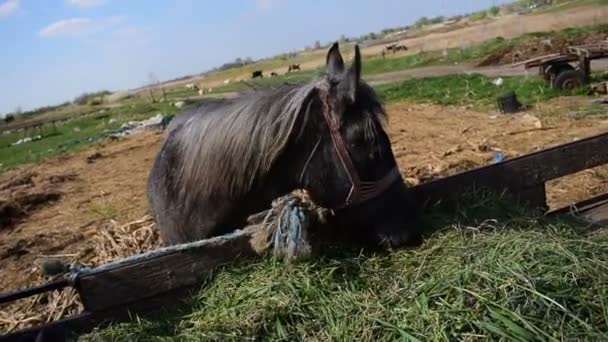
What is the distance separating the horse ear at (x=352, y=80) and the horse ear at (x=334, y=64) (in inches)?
5.0

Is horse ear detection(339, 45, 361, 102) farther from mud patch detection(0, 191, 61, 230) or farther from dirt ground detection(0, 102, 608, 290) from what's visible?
mud patch detection(0, 191, 61, 230)

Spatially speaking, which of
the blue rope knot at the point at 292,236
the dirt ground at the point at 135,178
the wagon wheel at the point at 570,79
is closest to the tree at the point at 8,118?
the dirt ground at the point at 135,178

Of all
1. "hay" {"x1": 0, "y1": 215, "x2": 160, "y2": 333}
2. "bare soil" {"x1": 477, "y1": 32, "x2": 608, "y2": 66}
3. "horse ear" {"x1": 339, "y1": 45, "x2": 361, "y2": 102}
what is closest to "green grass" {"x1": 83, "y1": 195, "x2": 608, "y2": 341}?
"horse ear" {"x1": 339, "y1": 45, "x2": 361, "y2": 102}

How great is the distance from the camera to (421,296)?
2.49 meters

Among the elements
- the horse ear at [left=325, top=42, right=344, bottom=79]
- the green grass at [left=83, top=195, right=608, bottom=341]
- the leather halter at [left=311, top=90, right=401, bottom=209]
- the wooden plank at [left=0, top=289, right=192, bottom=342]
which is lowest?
the green grass at [left=83, top=195, right=608, bottom=341]

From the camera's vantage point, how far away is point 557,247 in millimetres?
2756

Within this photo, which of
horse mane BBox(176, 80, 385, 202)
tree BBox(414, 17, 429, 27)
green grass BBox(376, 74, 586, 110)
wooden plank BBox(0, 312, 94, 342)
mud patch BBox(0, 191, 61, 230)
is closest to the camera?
wooden plank BBox(0, 312, 94, 342)

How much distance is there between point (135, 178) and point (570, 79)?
11.5 meters

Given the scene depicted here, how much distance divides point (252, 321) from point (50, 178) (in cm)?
1443

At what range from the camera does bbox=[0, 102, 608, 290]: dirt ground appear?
7816 millimetres

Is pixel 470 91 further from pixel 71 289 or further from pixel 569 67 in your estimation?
pixel 71 289

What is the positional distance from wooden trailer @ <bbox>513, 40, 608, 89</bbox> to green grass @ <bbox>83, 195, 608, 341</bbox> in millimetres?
13743

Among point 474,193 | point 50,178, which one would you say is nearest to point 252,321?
point 474,193

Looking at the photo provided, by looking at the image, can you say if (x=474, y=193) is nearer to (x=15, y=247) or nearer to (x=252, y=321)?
(x=252, y=321)
